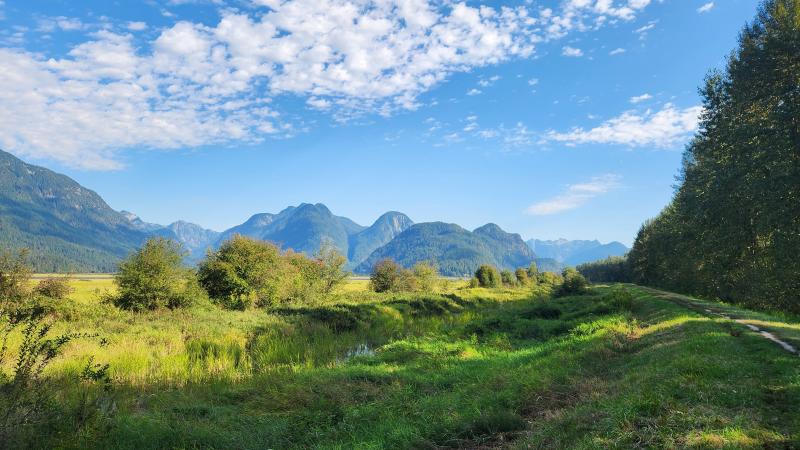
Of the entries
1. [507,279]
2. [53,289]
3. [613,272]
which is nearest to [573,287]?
[507,279]

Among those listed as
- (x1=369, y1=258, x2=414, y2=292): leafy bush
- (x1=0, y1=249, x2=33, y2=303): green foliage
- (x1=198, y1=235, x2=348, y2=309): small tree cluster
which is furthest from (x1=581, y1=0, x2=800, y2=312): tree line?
(x1=0, y1=249, x2=33, y2=303): green foliage

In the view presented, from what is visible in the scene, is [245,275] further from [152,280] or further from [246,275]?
[152,280]

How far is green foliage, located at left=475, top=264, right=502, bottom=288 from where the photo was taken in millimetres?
95250

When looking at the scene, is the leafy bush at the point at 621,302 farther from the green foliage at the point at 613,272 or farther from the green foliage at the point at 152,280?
the green foliage at the point at 613,272

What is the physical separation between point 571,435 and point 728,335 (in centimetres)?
1205

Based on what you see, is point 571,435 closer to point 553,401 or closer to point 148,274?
point 553,401

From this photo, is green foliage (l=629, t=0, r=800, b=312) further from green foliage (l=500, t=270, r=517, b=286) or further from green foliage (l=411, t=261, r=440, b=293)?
green foliage (l=500, t=270, r=517, b=286)

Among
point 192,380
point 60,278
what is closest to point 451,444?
point 192,380

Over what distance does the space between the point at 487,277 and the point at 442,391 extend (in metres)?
85.4

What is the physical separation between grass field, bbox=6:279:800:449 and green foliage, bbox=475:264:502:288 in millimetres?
69906

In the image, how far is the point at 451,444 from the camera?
895 centimetres

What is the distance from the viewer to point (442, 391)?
45.1ft

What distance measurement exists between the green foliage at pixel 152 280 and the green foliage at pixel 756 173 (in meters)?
41.0

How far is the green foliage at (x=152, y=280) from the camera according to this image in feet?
104
